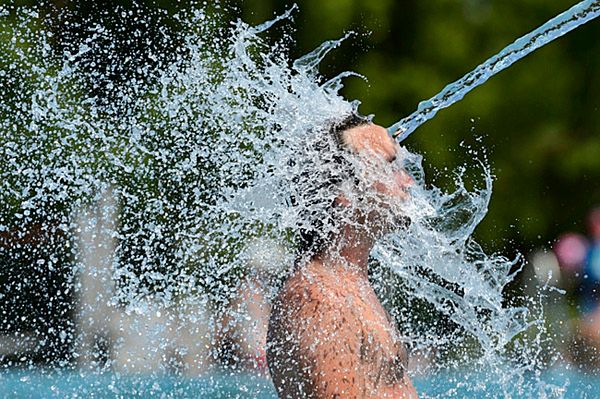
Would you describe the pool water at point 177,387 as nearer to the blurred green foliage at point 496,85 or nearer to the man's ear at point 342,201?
the man's ear at point 342,201

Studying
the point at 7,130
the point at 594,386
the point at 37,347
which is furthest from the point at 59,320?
the point at 594,386

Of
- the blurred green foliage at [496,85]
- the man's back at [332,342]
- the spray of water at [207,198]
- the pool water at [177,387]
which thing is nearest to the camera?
the man's back at [332,342]

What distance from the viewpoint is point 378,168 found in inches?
150

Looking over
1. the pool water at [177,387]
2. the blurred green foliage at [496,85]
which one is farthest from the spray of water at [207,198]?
the blurred green foliage at [496,85]

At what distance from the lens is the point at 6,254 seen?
8883 millimetres

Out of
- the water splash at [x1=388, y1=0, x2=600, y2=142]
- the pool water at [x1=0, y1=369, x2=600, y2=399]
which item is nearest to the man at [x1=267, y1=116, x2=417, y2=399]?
the water splash at [x1=388, y1=0, x2=600, y2=142]

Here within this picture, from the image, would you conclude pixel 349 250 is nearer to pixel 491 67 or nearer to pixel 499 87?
pixel 491 67

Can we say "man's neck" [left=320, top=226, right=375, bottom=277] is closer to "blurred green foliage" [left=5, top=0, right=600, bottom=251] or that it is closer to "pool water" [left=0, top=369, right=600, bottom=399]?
"pool water" [left=0, top=369, right=600, bottom=399]

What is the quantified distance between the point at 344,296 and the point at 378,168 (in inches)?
17.0

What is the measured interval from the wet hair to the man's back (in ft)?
0.34

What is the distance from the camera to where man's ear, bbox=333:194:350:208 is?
3785 millimetres

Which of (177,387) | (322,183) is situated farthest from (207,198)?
(322,183)

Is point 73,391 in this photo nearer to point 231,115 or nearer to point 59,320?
point 231,115

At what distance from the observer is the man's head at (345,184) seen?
3.79 meters
